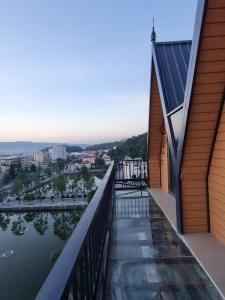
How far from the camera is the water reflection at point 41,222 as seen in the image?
96.3ft

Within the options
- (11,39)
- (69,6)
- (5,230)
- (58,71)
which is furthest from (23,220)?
(69,6)

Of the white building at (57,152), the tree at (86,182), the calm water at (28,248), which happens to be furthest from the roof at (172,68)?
the white building at (57,152)

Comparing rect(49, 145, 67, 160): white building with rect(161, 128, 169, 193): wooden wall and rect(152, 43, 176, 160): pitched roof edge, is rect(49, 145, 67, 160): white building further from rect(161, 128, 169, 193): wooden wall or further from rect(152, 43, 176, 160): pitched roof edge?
rect(152, 43, 176, 160): pitched roof edge

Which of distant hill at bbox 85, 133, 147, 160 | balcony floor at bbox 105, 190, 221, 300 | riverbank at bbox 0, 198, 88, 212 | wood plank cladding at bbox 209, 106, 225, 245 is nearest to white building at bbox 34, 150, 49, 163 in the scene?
riverbank at bbox 0, 198, 88, 212

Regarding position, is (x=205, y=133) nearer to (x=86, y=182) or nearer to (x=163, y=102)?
(x=163, y=102)

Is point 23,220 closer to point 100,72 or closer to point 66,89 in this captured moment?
point 66,89

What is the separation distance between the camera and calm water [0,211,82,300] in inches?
713

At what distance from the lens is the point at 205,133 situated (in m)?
3.91

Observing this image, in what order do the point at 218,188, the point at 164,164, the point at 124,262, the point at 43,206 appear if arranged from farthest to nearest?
the point at 43,206, the point at 164,164, the point at 218,188, the point at 124,262

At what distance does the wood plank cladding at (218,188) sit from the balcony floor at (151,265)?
1.56 ft

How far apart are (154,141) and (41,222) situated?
27.5 m

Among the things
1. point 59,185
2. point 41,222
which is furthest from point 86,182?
point 41,222

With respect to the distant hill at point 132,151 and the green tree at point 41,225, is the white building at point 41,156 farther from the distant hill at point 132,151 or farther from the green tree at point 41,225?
the distant hill at point 132,151

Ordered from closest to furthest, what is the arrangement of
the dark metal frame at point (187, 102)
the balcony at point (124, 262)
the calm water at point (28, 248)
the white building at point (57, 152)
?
the balcony at point (124, 262), the dark metal frame at point (187, 102), the calm water at point (28, 248), the white building at point (57, 152)
